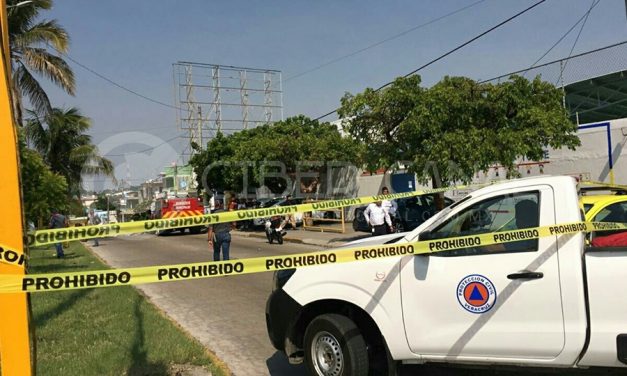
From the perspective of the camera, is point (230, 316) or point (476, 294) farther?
point (230, 316)

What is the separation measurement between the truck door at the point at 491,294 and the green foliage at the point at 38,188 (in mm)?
11594

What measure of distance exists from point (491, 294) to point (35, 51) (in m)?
19.8

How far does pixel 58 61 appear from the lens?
Result: 63.9ft

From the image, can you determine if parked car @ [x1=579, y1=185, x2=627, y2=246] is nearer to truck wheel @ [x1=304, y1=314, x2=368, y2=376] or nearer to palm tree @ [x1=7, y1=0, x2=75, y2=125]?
truck wheel @ [x1=304, y1=314, x2=368, y2=376]

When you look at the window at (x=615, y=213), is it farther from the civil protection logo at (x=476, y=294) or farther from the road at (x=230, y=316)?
the road at (x=230, y=316)

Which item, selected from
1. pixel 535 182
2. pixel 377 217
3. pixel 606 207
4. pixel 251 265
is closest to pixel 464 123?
pixel 377 217

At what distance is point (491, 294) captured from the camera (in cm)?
368

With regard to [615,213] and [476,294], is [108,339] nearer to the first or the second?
[476,294]

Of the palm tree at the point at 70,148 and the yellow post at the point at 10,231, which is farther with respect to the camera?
the palm tree at the point at 70,148

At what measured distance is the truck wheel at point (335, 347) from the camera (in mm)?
4039

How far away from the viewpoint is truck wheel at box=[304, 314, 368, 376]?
4.04 meters

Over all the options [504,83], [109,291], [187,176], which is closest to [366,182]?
[504,83]

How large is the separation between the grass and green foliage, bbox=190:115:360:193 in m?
16.9

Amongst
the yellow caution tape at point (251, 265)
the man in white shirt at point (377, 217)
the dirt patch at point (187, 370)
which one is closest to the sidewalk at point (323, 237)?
the man in white shirt at point (377, 217)
